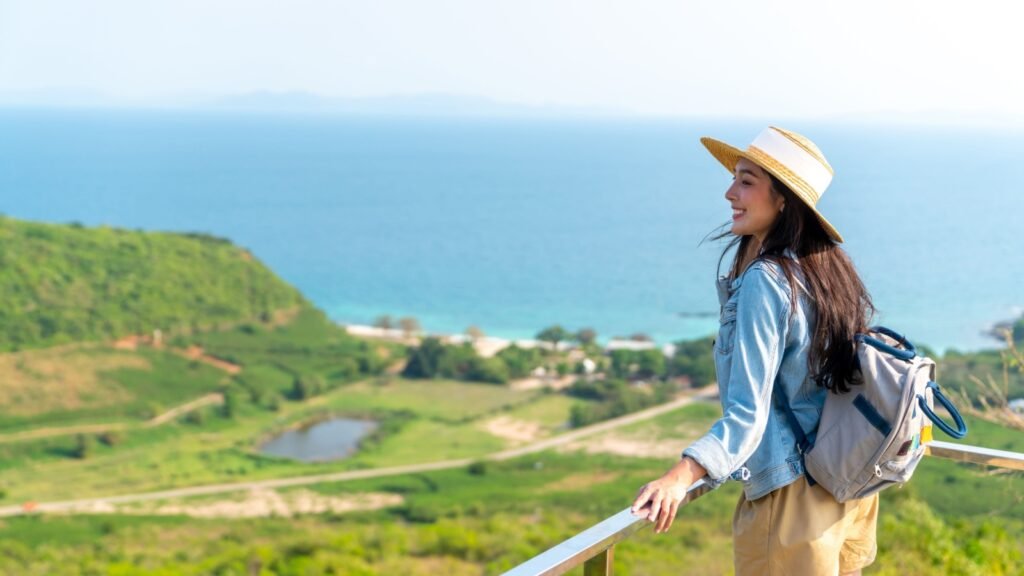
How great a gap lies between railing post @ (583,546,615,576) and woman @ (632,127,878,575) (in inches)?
4.8

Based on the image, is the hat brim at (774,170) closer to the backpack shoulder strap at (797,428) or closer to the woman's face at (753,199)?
the woman's face at (753,199)

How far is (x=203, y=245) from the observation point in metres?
52.1

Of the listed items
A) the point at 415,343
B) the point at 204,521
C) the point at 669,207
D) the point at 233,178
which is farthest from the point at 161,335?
the point at 233,178

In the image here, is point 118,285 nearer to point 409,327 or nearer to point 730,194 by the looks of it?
point 409,327

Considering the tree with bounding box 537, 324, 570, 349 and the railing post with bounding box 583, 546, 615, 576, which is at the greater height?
the railing post with bounding box 583, 546, 615, 576

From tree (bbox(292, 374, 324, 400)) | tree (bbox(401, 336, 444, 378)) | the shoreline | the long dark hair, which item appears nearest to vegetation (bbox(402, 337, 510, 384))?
tree (bbox(401, 336, 444, 378))

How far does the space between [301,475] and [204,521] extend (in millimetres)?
4846

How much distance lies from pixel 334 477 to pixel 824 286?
2951 centimetres

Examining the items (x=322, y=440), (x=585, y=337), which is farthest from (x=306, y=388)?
(x=585, y=337)

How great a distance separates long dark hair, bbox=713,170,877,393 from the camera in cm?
164

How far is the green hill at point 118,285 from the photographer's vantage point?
4238 cm

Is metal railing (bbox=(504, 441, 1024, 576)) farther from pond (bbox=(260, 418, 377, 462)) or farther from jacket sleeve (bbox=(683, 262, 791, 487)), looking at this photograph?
pond (bbox=(260, 418, 377, 462))

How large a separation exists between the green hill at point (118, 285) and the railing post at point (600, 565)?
4291cm

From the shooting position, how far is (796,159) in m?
1.70
